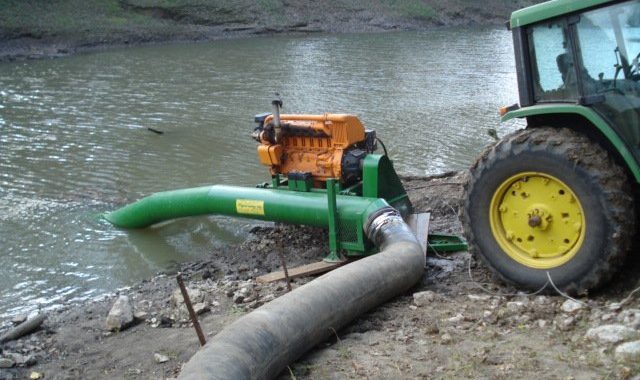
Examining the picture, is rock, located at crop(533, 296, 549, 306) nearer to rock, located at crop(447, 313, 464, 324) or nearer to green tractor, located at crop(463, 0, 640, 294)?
green tractor, located at crop(463, 0, 640, 294)

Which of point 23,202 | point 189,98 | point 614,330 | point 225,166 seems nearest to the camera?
point 614,330

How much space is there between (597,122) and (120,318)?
3530mm

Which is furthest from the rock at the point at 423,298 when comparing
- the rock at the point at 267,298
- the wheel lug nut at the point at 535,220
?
the rock at the point at 267,298

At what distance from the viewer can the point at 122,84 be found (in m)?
17.3

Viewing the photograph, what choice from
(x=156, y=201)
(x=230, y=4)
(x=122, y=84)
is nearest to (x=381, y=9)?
(x=230, y=4)

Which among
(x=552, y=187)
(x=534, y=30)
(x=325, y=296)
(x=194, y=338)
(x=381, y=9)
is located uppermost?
(x=381, y=9)

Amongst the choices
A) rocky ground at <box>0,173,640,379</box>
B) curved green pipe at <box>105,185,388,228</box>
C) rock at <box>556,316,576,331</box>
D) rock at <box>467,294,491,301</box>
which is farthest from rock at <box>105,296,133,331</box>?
rock at <box>556,316,576,331</box>

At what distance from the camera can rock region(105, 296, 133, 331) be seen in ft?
16.9

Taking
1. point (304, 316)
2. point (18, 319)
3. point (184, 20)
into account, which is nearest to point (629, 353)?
point (304, 316)

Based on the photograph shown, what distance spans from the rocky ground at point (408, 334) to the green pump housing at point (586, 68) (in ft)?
2.94

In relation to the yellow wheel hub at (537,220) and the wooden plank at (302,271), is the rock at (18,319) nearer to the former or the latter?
the wooden plank at (302,271)

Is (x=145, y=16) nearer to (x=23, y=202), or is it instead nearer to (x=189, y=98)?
(x=189, y=98)

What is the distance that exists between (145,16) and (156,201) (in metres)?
23.1

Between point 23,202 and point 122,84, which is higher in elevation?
point 122,84
